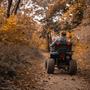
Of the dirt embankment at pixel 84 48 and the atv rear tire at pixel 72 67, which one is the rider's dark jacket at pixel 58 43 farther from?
the dirt embankment at pixel 84 48

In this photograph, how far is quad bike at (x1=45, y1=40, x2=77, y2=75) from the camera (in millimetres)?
15091

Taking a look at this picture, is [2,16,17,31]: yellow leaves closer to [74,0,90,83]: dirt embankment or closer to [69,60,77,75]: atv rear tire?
[74,0,90,83]: dirt embankment

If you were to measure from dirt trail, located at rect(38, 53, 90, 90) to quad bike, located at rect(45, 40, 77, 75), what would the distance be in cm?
31

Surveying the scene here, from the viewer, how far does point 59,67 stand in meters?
15.9

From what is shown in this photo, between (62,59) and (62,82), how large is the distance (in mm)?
2557

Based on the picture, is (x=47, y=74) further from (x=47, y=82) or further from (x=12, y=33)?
(x=12, y=33)

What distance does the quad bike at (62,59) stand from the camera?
1509cm

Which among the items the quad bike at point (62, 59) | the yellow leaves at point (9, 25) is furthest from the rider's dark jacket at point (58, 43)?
the yellow leaves at point (9, 25)

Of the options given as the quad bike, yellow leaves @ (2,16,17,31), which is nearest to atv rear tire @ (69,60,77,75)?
the quad bike

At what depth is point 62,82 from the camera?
13141 millimetres

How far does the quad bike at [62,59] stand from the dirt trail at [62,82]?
31cm

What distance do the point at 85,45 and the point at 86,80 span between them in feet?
19.8

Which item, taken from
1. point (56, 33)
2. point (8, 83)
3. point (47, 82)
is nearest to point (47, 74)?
point (47, 82)

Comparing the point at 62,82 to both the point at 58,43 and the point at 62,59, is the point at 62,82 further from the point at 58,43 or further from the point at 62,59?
the point at 58,43
